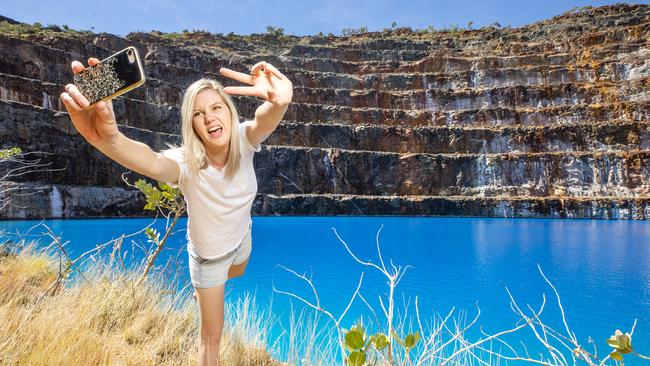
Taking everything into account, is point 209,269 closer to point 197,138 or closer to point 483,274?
point 197,138

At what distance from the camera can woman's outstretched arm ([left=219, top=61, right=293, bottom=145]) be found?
1.55 meters

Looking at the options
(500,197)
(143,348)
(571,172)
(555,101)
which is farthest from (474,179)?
(143,348)

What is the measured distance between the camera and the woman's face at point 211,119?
157 centimetres

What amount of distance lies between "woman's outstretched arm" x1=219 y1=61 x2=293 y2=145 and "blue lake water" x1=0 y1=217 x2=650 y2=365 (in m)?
1.88

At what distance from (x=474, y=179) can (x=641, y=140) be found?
12224 mm

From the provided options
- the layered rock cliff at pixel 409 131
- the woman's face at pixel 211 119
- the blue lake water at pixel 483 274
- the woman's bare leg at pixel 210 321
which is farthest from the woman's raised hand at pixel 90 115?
the layered rock cliff at pixel 409 131

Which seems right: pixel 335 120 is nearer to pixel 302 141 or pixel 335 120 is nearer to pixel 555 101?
pixel 302 141

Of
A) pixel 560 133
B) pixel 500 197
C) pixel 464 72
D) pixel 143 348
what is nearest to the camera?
pixel 143 348

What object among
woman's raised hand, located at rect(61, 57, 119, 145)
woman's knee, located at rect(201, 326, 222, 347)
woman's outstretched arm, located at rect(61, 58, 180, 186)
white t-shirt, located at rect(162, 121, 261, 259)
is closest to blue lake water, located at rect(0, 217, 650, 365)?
woman's knee, located at rect(201, 326, 222, 347)

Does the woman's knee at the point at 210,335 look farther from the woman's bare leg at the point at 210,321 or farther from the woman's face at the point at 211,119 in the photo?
the woman's face at the point at 211,119

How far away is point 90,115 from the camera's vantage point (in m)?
1.17

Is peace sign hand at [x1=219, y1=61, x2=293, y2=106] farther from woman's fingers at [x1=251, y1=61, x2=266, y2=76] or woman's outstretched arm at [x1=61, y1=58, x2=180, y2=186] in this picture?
woman's outstretched arm at [x1=61, y1=58, x2=180, y2=186]

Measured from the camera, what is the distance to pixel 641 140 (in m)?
30.4

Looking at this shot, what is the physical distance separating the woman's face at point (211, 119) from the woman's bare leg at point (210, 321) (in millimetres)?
597
